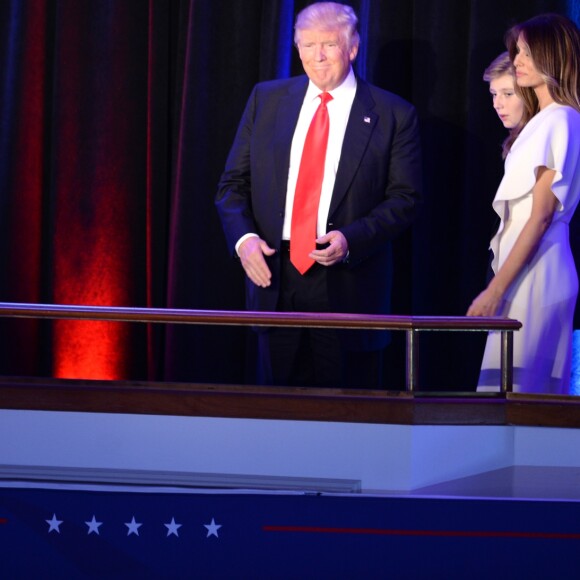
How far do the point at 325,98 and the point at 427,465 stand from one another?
127cm

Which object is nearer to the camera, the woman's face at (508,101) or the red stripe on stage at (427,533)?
the red stripe on stage at (427,533)

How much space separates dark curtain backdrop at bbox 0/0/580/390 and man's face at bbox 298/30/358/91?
0.58 meters

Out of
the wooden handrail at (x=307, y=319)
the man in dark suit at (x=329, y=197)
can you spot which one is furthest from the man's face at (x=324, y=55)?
the wooden handrail at (x=307, y=319)

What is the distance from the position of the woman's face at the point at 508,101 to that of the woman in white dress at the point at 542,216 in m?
0.14

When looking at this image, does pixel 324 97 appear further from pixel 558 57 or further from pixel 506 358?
pixel 506 358

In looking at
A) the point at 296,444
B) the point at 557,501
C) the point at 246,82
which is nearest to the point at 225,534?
the point at 296,444

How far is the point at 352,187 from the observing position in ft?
9.70

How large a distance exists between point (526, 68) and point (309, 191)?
645 mm

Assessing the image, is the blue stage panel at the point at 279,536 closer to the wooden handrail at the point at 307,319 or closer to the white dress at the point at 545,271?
the wooden handrail at the point at 307,319

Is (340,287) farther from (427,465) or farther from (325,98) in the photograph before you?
(427,465)

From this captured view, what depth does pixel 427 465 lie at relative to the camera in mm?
2055

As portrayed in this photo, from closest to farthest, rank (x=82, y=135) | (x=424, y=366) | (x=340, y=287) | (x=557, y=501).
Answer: (x=557, y=501), (x=340, y=287), (x=424, y=366), (x=82, y=135)

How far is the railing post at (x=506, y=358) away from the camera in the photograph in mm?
2074

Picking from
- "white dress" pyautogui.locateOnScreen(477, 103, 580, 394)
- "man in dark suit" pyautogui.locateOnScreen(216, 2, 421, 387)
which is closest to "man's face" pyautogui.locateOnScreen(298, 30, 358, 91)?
"man in dark suit" pyautogui.locateOnScreen(216, 2, 421, 387)
